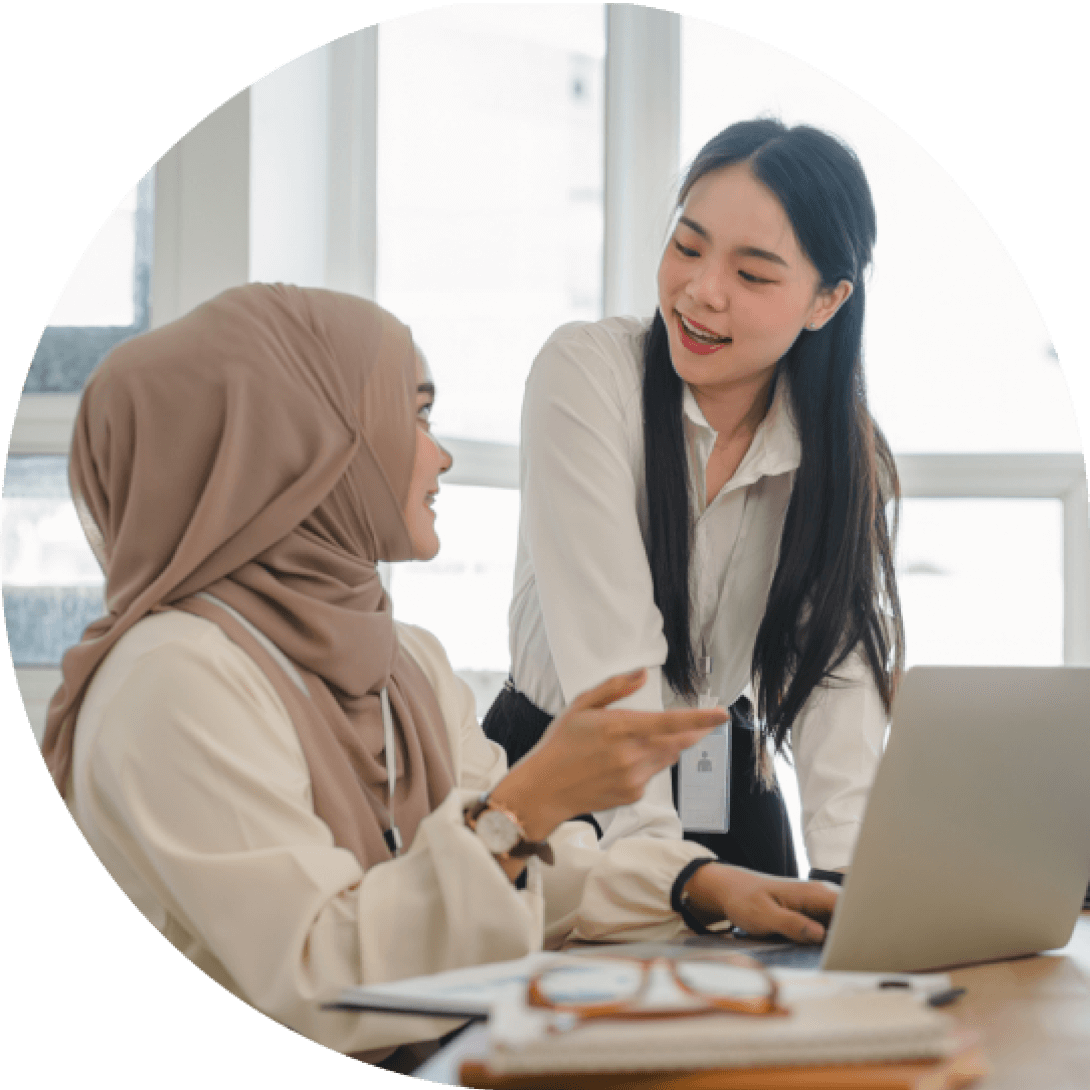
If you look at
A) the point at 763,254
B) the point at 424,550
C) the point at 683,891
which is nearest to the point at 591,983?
the point at 683,891

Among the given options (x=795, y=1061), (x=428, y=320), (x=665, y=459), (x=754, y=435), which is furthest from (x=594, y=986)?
(x=428, y=320)

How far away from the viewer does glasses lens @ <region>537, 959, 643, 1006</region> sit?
531mm

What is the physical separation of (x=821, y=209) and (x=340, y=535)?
645mm

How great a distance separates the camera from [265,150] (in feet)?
5.03

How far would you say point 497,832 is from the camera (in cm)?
71

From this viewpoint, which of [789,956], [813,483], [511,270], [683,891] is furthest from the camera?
[511,270]

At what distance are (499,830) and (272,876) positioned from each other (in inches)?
6.3

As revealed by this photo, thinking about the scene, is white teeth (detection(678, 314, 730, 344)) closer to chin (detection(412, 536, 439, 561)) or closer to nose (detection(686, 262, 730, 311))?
nose (detection(686, 262, 730, 311))

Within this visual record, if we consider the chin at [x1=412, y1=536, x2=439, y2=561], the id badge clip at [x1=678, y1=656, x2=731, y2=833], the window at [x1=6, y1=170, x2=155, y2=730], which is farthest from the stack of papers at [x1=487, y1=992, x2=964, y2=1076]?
the window at [x1=6, y1=170, x2=155, y2=730]

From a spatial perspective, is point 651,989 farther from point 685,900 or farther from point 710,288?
point 710,288

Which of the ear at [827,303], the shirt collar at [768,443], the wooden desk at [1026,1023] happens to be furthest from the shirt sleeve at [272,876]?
the ear at [827,303]

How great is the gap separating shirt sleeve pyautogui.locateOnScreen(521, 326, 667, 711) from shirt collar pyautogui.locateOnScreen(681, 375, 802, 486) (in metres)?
0.10

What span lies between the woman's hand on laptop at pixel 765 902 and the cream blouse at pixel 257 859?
0.64ft

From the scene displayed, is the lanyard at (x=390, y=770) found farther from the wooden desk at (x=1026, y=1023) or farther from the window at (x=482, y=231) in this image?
the window at (x=482, y=231)
